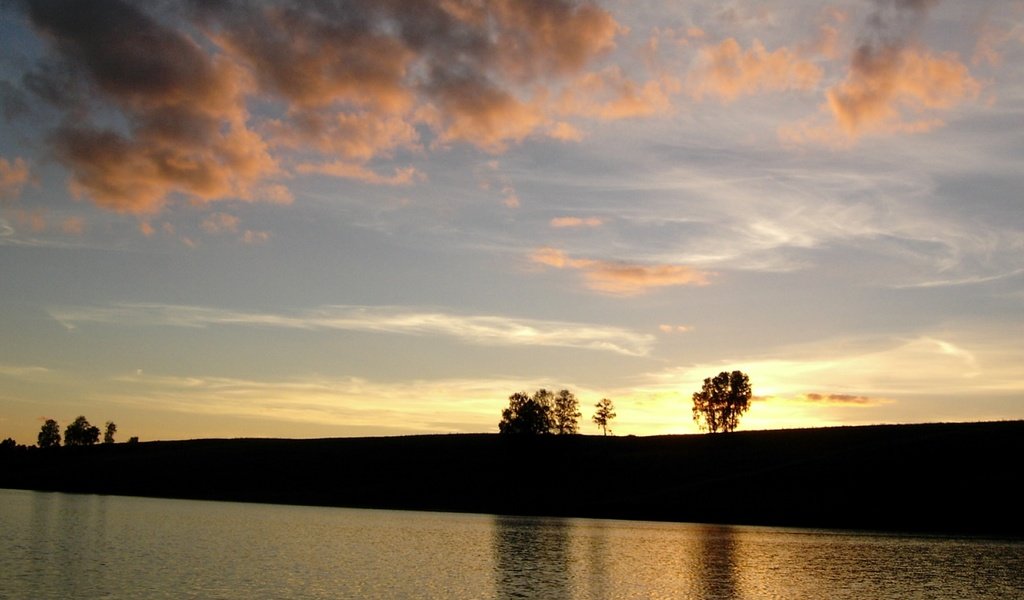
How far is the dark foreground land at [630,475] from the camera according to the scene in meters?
102

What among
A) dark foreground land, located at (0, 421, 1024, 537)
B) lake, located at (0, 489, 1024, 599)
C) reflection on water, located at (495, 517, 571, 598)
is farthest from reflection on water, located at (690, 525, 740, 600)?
dark foreground land, located at (0, 421, 1024, 537)

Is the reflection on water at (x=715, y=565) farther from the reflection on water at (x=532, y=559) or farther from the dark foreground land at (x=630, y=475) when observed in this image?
the dark foreground land at (x=630, y=475)

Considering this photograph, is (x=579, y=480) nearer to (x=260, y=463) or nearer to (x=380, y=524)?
(x=380, y=524)

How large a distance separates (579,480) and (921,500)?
53.1 metres

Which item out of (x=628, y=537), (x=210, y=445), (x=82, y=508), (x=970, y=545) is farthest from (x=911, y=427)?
(x=210, y=445)

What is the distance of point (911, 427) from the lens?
153 metres

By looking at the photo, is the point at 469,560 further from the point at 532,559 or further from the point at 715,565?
the point at 715,565

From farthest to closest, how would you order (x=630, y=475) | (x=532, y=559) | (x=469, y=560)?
(x=630, y=475) → (x=532, y=559) → (x=469, y=560)

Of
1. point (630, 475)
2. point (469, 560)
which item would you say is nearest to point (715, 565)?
point (469, 560)

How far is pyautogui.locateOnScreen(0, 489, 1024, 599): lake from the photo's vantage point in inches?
1822

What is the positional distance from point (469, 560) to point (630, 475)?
80716 millimetres

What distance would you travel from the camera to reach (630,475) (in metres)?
137

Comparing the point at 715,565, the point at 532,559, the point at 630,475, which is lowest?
the point at 715,565

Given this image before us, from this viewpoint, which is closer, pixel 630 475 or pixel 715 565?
pixel 715 565
